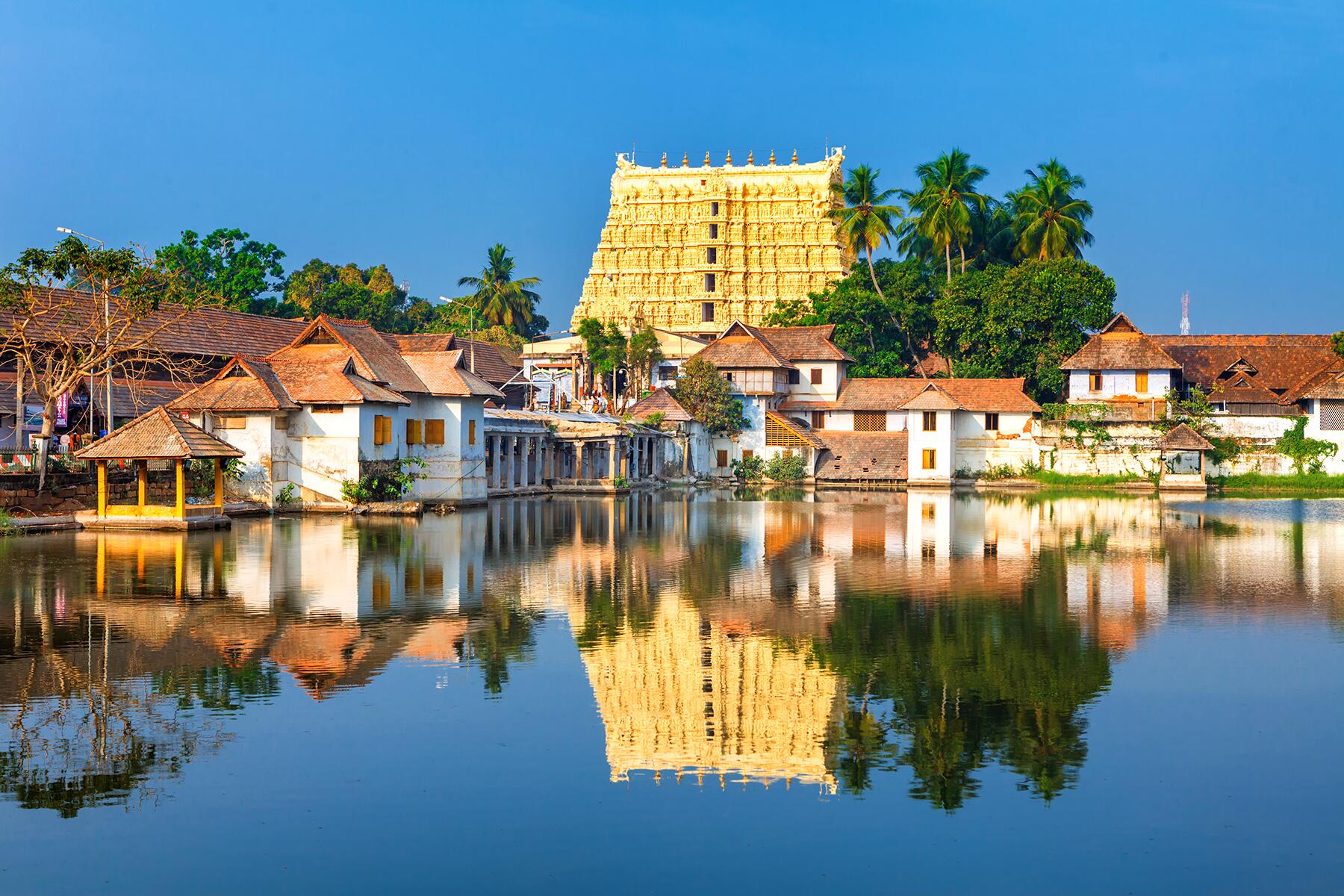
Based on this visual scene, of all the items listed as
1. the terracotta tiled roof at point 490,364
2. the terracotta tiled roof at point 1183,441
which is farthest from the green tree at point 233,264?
the terracotta tiled roof at point 1183,441

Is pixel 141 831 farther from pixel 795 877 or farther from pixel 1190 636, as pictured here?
pixel 1190 636

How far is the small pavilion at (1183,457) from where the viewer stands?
5825 centimetres

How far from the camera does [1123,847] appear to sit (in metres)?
9.68

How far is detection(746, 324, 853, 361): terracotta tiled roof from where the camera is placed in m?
67.0

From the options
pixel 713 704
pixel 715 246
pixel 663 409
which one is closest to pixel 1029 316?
pixel 663 409

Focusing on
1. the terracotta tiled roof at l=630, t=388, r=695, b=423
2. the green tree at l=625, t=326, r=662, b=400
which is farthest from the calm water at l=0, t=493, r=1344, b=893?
the green tree at l=625, t=326, r=662, b=400

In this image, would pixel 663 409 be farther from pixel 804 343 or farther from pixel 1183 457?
pixel 1183 457

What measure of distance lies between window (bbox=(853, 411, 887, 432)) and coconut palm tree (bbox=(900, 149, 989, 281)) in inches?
468

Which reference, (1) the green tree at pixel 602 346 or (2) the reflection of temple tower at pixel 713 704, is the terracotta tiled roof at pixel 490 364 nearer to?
(1) the green tree at pixel 602 346

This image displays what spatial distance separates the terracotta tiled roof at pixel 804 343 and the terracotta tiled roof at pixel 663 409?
6.96 meters

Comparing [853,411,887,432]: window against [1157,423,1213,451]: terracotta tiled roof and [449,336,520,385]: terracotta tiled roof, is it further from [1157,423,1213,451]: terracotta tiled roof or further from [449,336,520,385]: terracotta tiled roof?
[449,336,520,385]: terracotta tiled roof

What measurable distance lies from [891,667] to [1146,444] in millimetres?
49204

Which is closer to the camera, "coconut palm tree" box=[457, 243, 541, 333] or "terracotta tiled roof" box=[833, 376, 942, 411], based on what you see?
"terracotta tiled roof" box=[833, 376, 942, 411]

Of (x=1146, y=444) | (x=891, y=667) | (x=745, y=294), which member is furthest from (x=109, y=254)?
(x=745, y=294)
